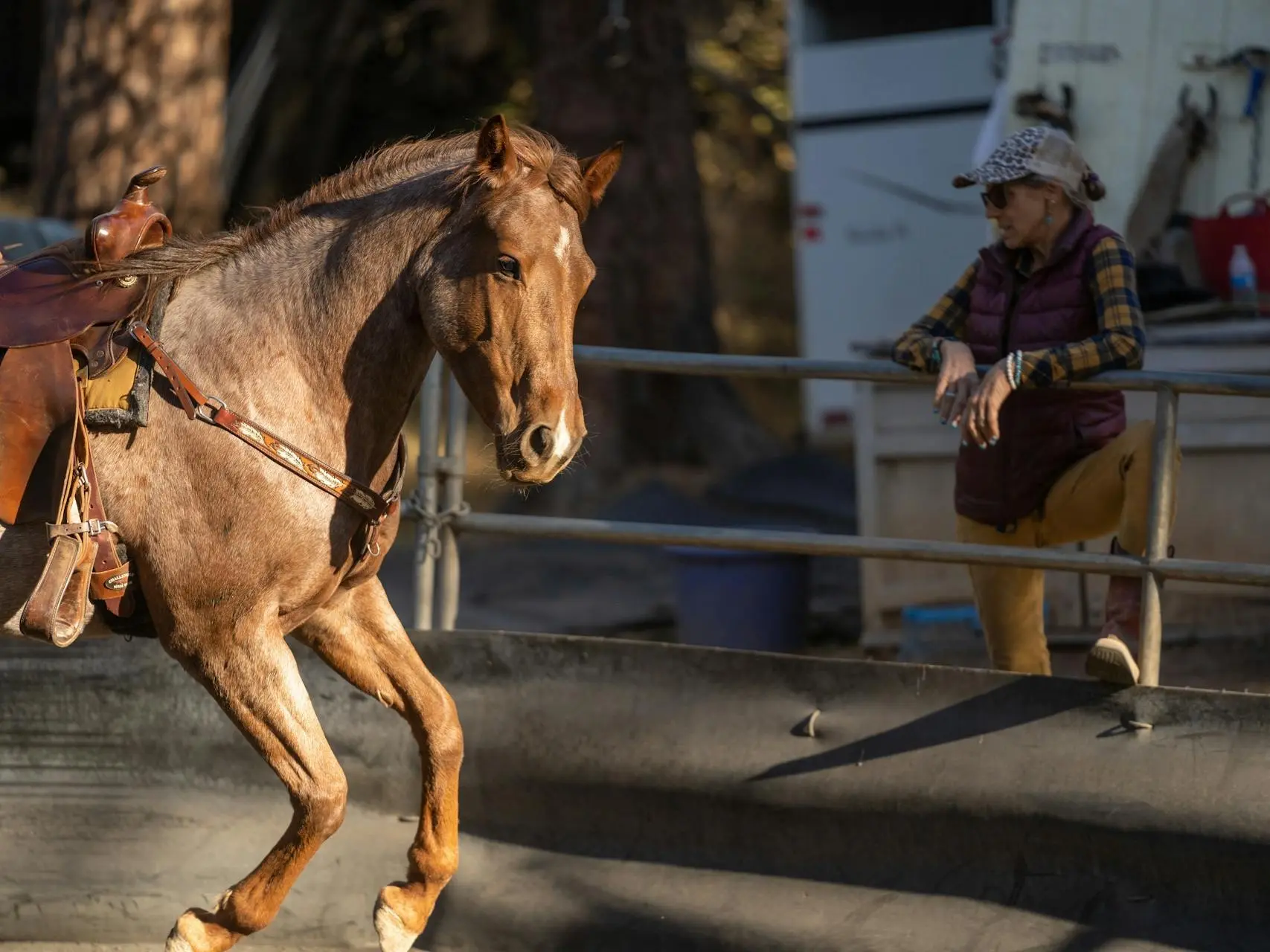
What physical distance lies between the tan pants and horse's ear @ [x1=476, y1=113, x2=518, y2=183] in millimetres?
1756

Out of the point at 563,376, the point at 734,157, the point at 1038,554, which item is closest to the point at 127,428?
the point at 563,376

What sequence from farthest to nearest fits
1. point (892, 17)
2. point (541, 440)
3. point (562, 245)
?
1. point (892, 17)
2. point (562, 245)
3. point (541, 440)

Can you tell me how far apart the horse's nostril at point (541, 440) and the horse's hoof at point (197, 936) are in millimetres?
1425

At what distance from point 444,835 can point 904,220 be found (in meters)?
7.30

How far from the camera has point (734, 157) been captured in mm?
19656

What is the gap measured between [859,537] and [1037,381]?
630 mm

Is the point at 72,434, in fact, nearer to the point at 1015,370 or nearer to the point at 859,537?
the point at 859,537

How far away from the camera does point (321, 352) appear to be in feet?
11.9

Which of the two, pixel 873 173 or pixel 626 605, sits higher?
pixel 873 173

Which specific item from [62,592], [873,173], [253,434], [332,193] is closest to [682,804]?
[253,434]

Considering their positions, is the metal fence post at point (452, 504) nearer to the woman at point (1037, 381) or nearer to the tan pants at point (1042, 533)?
the woman at point (1037, 381)

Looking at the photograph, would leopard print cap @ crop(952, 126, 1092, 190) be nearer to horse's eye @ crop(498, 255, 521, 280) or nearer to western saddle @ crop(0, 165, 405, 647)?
horse's eye @ crop(498, 255, 521, 280)

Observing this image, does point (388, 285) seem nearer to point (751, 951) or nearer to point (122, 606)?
point (122, 606)

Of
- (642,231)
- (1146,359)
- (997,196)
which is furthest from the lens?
(642,231)
